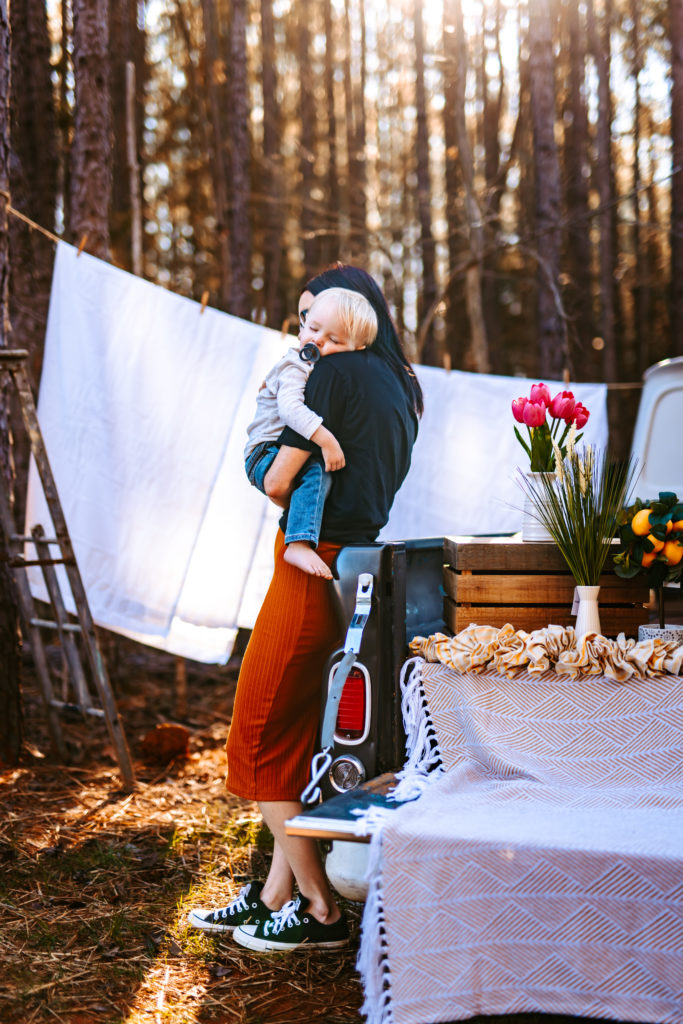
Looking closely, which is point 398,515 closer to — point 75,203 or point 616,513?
point 616,513

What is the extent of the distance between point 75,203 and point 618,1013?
5.56 m

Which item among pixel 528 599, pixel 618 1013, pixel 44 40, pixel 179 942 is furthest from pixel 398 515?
pixel 44 40

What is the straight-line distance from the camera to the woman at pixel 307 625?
2785 mm

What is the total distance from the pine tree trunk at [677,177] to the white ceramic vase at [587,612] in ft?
23.8

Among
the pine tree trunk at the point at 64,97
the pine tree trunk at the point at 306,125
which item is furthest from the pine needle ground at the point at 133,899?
the pine tree trunk at the point at 306,125

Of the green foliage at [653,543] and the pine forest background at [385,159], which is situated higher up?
the pine forest background at [385,159]

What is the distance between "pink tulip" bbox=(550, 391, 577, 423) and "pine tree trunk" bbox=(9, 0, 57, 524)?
13.7 ft

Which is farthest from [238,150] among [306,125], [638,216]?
[638,216]

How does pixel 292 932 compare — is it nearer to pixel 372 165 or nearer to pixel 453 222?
pixel 453 222

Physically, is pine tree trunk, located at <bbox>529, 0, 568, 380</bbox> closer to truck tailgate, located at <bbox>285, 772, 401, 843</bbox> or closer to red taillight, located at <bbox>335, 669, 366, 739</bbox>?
red taillight, located at <bbox>335, 669, 366, 739</bbox>

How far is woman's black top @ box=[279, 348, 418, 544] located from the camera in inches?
109

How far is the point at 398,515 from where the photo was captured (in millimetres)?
5215

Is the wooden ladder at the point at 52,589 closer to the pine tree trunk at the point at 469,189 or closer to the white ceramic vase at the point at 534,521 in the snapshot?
the white ceramic vase at the point at 534,521

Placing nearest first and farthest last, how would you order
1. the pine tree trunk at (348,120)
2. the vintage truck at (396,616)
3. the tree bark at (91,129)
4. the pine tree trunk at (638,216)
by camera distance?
the vintage truck at (396,616)
the tree bark at (91,129)
the pine tree trunk at (638,216)
the pine tree trunk at (348,120)
